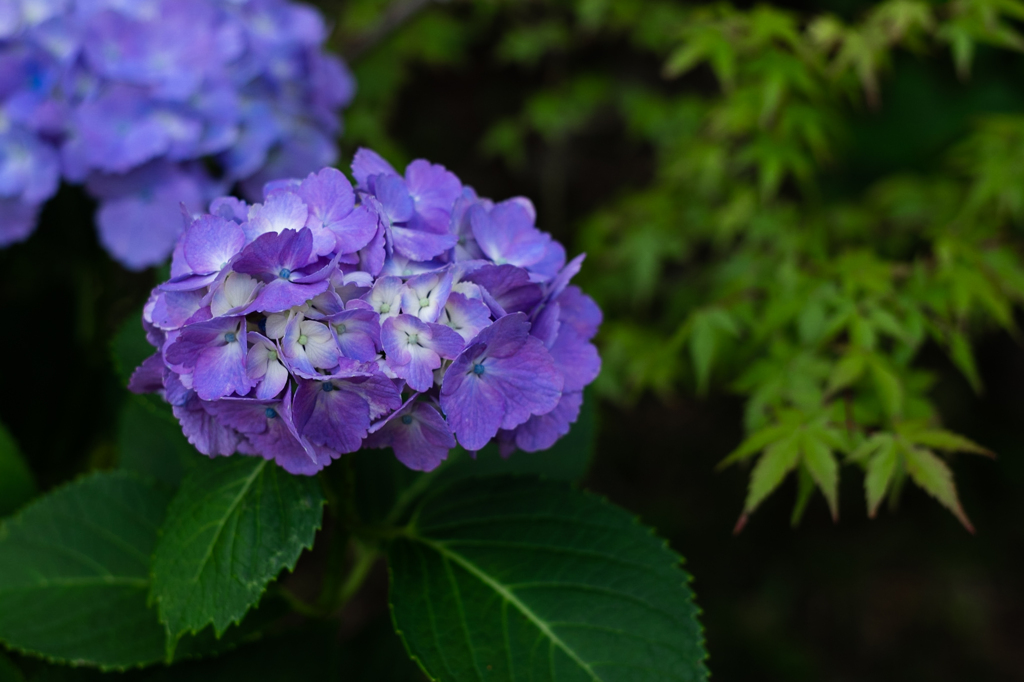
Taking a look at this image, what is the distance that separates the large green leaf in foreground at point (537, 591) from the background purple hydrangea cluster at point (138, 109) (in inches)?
23.0

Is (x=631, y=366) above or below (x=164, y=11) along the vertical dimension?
below

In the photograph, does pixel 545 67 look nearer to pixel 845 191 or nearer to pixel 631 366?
pixel 845 191

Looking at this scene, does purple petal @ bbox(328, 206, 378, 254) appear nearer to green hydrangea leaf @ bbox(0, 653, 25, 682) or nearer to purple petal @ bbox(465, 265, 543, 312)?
purple petal @ bbox(465, 265, 543, 312)

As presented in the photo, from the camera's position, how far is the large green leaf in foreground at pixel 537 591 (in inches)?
30.5

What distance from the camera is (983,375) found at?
237 cm

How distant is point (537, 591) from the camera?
32.5 inches

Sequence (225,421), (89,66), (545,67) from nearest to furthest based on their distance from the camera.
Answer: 1. (225,421)
2. (89,66)
3. (545,67)

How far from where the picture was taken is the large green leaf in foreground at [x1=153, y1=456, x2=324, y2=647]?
0.70 metres

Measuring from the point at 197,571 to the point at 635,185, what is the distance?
2234 millimetres

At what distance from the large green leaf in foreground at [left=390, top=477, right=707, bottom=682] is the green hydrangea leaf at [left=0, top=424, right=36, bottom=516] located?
0.57 metres

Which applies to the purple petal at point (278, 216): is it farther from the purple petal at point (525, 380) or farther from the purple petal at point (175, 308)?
the purple petal at point (525, 380)

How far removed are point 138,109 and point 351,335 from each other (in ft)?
2.41

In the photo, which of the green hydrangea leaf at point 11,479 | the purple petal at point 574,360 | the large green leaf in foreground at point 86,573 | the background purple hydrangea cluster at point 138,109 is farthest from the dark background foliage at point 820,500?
the purple petal at point 574,360

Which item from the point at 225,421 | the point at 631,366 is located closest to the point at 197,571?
the point at 225,421
